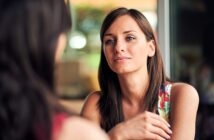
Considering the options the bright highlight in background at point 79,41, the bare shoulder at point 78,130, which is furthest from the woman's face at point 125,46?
the bright highlight in background at point 79,41

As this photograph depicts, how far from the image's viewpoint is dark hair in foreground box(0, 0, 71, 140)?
81 cm

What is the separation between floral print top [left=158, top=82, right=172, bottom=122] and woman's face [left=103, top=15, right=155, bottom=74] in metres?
0.12

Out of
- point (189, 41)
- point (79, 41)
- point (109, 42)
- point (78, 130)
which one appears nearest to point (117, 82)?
point (109, 42)

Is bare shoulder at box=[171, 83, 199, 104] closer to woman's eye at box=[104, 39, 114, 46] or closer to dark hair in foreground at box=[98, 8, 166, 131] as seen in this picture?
dark hair in foreground at box=[98, 8, 166, 131]

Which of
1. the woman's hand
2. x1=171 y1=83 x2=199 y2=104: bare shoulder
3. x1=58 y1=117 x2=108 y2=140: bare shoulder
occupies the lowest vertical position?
the woman's hand

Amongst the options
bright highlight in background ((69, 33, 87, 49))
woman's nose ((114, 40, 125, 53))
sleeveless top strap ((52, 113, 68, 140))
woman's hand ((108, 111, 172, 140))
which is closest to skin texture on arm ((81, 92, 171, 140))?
woman's hand ((108, 111, 172, 140))

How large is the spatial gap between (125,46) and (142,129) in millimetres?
398

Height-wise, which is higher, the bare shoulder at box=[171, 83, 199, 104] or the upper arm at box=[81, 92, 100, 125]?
the bare shoulder at box=[171, 83, 199, 104]

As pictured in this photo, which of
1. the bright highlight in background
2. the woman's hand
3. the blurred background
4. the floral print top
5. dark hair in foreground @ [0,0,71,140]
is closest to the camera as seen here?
dark hair in foreground @ [0,0,71,140]

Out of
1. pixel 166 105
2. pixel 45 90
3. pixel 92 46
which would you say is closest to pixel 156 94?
pixel 166 105

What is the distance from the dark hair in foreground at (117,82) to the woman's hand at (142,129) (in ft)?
0.78

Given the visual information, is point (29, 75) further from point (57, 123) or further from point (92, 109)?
point (92, 109)

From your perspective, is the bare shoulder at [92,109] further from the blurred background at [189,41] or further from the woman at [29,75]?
the woman at [29,75]

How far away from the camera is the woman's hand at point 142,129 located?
1.67 m
